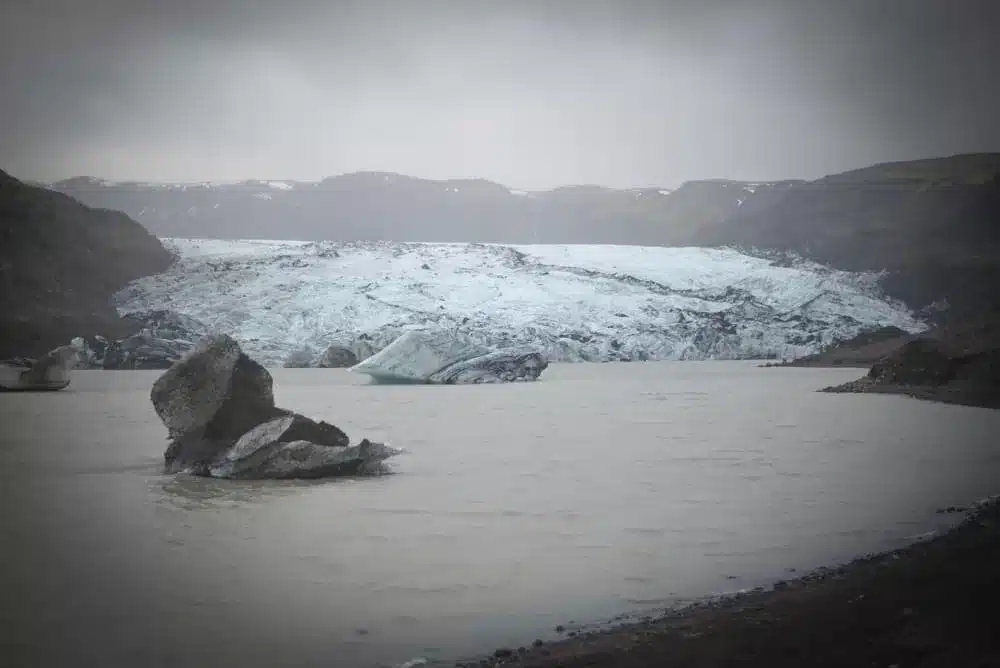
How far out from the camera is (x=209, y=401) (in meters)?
9.27

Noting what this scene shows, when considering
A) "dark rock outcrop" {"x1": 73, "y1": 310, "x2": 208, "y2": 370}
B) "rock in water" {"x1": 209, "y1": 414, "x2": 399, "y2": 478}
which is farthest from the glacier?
"rock in water" {"x1": 209, "y1": 414, "x2": 399, "y2": 478}

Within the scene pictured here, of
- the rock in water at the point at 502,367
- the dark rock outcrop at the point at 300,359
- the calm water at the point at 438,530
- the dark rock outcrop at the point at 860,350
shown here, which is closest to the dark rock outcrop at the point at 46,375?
the calm water at the point at 438,530

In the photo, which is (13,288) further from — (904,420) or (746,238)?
(746,238)

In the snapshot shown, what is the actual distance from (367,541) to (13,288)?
28.0m

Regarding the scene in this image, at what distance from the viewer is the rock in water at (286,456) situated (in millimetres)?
8703

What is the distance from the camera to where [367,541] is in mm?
5953

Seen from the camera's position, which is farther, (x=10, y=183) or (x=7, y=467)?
(x=10, y=183)

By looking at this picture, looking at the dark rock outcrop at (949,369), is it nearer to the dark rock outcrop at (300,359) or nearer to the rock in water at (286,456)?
the rock in water at (286,456)

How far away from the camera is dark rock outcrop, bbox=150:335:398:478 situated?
8758 mm

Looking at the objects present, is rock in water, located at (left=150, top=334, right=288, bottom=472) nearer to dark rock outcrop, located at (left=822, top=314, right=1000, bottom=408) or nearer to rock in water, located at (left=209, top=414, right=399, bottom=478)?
rock in water, located at (left=209, top=414, right=399, bottom=478)

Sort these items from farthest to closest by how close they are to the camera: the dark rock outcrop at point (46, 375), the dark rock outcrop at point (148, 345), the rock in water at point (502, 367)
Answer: the dark rock outcrop at point (148, 345) < the rock in water at point (502, 367) < the dark rock outcrop at point (46, 375)

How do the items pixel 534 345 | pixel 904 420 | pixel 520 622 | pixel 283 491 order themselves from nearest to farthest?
pixel 520 622 < pixel 283 491 < pixel 904 420 < pixel 534 345

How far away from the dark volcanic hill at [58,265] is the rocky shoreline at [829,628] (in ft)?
87.3

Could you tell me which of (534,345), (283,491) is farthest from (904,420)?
(534,345)
